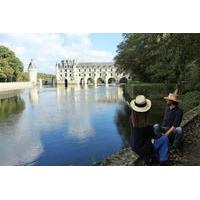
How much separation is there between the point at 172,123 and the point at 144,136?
2.39 feet

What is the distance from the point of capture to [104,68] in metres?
53.3

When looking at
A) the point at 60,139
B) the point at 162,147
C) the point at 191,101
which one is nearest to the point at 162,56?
the point at 191,101

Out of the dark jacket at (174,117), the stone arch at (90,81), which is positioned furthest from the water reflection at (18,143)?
the stone arch at (90,81)

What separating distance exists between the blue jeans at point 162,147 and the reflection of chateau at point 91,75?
41013 millimetres

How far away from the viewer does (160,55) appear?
1636 centimetres

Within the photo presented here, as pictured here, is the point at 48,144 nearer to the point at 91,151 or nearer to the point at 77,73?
the point at 91,151

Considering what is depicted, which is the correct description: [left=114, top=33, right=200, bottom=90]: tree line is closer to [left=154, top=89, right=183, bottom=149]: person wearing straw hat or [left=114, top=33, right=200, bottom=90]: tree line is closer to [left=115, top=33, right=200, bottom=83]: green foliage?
[left=115, top=33, right=200, bottom=83]: green foliage

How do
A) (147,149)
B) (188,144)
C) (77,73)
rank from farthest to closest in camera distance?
(77,73), (188,144), (147,149)

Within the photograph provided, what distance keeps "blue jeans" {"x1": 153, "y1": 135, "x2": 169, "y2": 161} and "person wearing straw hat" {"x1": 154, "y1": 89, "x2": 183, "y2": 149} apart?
0.71 ft

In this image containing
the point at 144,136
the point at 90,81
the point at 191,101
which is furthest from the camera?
the point at 90,81

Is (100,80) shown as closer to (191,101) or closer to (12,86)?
(12,86)

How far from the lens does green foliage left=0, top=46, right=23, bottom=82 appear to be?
42.1m
